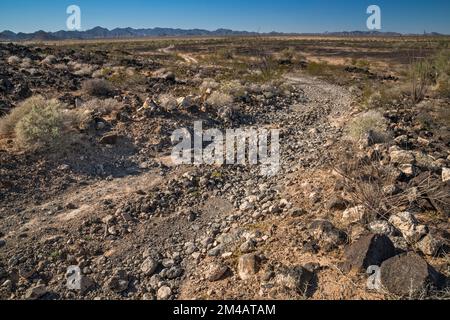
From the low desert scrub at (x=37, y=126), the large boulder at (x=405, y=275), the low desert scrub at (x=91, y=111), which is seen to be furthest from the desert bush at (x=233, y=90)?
the large boulder at (x=405, y=275)

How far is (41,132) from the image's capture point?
21.7 feet

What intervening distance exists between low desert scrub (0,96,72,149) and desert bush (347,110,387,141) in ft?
19.4

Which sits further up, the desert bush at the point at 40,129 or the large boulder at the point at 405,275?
the desert bush at the point at 40,129

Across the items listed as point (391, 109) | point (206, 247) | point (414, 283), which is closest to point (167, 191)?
point (206, 247)

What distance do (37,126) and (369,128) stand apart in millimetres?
6612

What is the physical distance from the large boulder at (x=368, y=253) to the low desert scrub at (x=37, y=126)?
5.55 meters

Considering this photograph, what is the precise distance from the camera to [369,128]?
7.47m

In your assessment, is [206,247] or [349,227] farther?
[206,247]

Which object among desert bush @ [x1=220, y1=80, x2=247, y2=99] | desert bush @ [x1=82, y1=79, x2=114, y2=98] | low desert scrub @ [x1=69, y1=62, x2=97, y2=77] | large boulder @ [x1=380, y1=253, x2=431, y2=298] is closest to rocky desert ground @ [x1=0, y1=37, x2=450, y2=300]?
large boulder @ [x1=380, y1=253, x2=431, y2=298]

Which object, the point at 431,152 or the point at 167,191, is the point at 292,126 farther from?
the point at 167,191

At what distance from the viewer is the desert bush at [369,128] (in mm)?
7156

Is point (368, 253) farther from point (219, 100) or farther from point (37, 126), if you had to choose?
point (219, 100)

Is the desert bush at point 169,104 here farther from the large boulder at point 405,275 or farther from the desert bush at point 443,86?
the desert bush at point 443,86

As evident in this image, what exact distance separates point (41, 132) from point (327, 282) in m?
5.72
